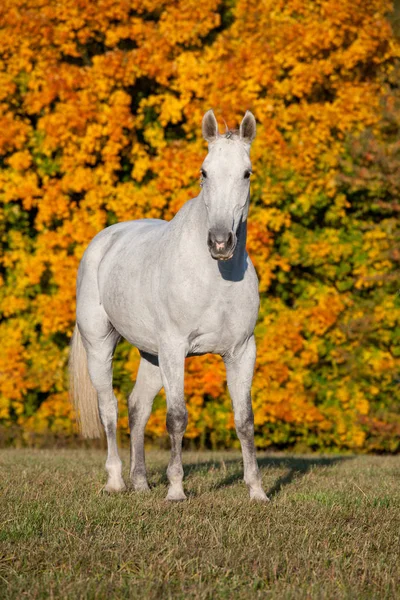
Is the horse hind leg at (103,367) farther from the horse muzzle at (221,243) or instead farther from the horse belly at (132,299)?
the horse muzzle at (221,243)

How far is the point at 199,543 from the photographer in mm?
4336

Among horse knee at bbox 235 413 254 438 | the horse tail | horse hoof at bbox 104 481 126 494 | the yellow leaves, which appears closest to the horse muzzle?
horse knee at bbox 235 413 254 438

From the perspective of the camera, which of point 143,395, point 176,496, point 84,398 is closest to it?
point 176,496

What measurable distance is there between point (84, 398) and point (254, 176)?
19.7ft

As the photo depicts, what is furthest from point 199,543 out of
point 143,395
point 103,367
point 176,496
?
point 103,367

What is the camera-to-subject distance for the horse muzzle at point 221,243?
203 inches

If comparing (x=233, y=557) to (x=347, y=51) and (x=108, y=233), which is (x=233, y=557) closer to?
(x=108, y=233)

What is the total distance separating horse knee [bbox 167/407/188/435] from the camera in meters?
5.89

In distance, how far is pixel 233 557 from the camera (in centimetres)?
405

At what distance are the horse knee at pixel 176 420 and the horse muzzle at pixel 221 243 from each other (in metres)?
1.27

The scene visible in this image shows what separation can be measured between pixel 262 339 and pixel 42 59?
5403mm

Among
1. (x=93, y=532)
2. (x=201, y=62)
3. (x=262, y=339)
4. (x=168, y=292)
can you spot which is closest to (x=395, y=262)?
(x=262, y=339)

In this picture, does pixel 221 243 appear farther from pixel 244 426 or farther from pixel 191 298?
pixel 244 426

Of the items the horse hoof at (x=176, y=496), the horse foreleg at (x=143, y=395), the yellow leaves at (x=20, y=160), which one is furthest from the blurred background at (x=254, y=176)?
the horse hoof at (x=176, y=496)
